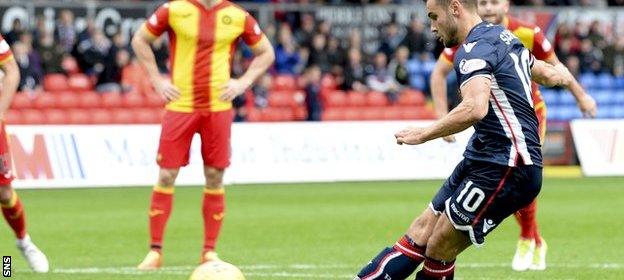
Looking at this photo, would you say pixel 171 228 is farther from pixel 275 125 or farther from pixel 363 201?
pixel 275 125

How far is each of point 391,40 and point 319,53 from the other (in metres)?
2.09

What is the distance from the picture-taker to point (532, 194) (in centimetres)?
762

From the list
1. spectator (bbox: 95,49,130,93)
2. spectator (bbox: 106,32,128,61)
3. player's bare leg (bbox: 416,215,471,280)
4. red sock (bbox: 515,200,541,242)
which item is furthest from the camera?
spectator (bbox: 95,49,130,93)

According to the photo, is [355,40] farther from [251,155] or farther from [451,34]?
[451,34]

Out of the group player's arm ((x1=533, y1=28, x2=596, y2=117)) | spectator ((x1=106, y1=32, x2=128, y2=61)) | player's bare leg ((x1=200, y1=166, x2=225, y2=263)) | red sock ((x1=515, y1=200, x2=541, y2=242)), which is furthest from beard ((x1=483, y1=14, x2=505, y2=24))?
spectator ((x1=106, y1=32, x2=128, y2=61))

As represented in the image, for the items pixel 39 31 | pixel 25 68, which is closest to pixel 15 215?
pixel 25 68

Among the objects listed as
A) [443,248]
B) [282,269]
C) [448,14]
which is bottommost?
[282,269]

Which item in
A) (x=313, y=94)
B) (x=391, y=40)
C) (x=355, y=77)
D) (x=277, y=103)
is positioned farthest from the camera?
(x=391, y=40)

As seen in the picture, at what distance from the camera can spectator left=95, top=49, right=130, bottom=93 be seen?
24859 millimetres

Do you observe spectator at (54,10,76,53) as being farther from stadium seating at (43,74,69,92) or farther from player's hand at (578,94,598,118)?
player's hand at (578,94,598,118)

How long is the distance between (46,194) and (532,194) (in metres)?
13.2

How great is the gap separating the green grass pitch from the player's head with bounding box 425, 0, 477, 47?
9.72ft

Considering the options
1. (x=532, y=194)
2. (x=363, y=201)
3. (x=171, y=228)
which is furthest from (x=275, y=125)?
(x=532, y=194)

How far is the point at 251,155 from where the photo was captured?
71.4 feet
